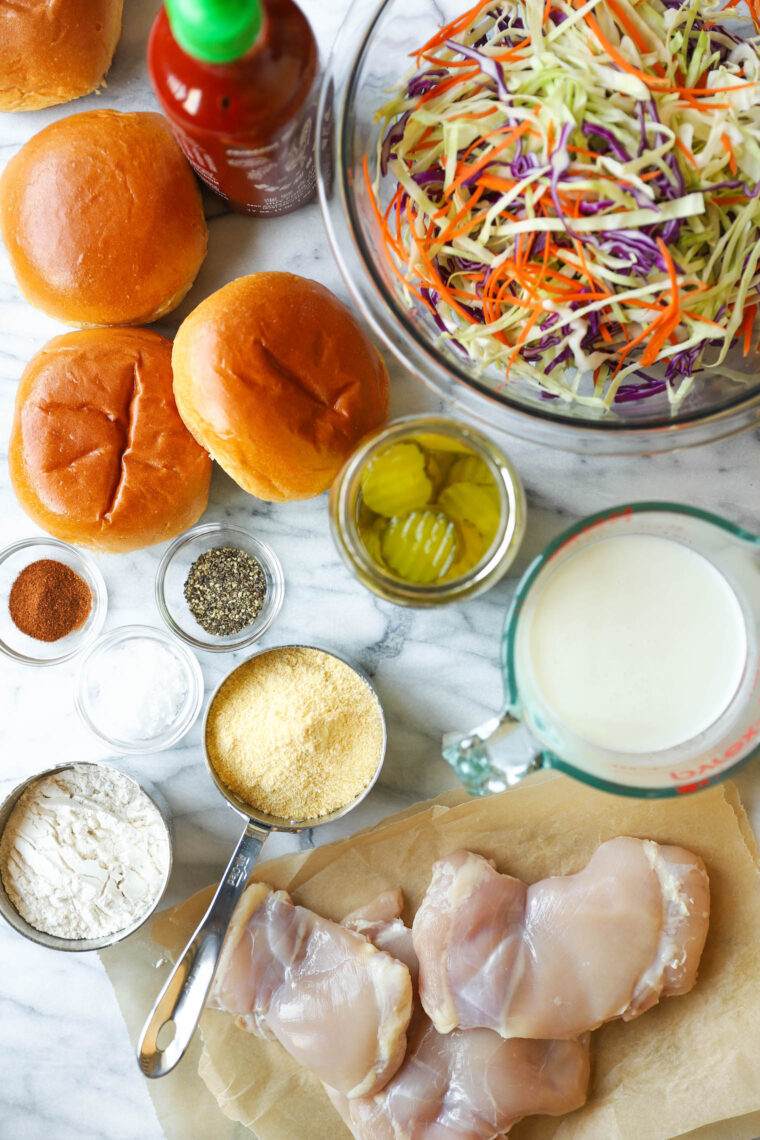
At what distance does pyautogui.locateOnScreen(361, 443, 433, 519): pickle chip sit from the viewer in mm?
1417

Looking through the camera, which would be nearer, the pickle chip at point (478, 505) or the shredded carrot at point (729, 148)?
the shredded carrot at point (729, 148)

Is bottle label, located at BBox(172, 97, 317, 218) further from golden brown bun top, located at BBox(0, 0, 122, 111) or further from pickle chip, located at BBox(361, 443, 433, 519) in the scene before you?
pickle chip, located at BBox(361, 443, 433, 519)

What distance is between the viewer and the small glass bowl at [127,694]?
1.64m

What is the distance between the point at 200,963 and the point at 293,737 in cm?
43

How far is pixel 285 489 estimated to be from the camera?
57.6 inches

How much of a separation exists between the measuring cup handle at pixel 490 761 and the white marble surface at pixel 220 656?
336 mm

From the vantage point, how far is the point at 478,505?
143 cm

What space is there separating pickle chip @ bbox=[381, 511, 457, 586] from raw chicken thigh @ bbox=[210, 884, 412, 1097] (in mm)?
649

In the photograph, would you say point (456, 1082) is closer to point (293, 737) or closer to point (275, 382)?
point (293, 737)

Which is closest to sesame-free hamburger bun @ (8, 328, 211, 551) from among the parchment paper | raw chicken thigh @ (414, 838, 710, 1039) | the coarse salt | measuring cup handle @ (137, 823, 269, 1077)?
the coarse salt

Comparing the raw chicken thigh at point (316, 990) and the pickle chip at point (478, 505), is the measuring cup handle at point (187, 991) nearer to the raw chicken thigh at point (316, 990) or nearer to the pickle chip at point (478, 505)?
the raw chicken thigh at point (316, 990)

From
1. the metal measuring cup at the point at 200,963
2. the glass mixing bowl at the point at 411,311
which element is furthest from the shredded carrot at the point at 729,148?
the metal measuring cup at the point at 200,963

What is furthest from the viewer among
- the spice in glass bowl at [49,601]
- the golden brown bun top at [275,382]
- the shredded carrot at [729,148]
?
the spice in glass bowl at [49,601]

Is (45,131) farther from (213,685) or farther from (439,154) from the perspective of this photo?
(213,685)
